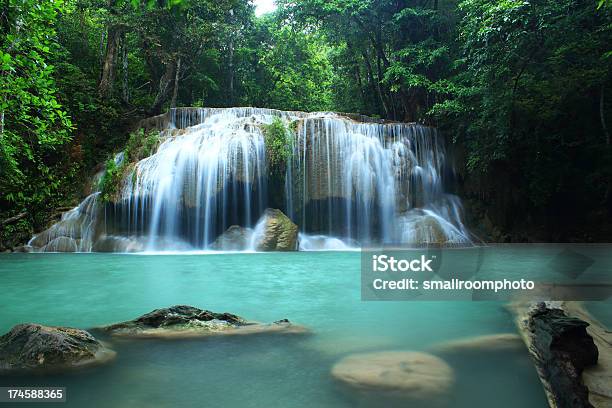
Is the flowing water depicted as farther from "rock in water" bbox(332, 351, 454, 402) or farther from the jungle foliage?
the jungle foliage

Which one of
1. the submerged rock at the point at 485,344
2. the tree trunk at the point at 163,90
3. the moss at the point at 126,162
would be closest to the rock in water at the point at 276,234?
the moss at the point at 126,162

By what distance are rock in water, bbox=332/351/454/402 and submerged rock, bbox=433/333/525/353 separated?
0.32 metres

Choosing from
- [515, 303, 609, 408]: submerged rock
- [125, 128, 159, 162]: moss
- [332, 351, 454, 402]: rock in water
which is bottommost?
[332, 351, 454, 402]: rock in water

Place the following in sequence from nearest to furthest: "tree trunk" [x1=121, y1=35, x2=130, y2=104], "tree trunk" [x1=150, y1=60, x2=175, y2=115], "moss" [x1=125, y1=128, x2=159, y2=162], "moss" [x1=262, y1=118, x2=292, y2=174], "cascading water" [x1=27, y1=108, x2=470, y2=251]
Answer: "cascading water" [x1=27, y1=108, x2=470, y2=251], "moss" [x1=262, y1=118, x2=292, y2=174], "moss" [x1=125, y1=128, x2=159, y2=162], "tree trunk" [x1=121, y1=35, x2=130, y2=104], "tree trunk" [x1=150, y1=60, x2=175, y2=115]

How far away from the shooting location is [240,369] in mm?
2859

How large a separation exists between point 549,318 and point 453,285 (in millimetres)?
3745

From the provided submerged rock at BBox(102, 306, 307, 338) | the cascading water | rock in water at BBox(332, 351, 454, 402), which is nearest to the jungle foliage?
the cascading water

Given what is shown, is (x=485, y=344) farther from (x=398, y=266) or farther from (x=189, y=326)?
(x=398, y=266)

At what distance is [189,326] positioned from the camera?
3.77m

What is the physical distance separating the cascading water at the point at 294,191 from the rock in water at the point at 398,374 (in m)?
9.76

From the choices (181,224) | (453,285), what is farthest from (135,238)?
(453,285)

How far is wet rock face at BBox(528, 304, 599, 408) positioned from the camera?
216cm

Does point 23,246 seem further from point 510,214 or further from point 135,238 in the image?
point 510,214

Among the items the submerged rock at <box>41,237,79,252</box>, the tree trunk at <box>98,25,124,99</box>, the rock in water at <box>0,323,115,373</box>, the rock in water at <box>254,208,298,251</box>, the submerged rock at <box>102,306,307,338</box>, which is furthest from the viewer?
the tree trunk at <box>98,25,124,99</box>
